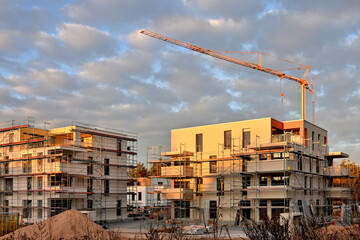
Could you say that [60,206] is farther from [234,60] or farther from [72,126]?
[234,60]

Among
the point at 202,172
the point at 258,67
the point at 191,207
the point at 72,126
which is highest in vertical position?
the point at 258,67

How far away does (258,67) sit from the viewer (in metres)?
67.2

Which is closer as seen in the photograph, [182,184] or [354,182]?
[354,182]

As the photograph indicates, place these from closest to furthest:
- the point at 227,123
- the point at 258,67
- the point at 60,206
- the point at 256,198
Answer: the point at 256,198 → the point at 60,206 → the point at 227,123 → the point at 258,67

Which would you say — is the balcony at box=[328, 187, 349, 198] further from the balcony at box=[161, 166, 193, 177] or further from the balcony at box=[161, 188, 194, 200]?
the balcony at box=[161, 166, 193, 177]

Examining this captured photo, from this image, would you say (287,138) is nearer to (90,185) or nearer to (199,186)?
(199,186)

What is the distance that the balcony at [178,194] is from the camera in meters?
45.6

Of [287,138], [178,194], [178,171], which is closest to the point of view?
[287,138]

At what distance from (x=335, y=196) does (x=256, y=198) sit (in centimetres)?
1400

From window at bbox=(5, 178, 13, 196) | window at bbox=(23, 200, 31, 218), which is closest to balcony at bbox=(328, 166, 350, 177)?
window at bbox=(23, 200, 31, 218)

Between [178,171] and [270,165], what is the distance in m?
11.4

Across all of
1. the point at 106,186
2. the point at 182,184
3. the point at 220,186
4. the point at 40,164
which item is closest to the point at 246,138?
the point at 220,186

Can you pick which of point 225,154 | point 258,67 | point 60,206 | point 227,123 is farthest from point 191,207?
point 258,67

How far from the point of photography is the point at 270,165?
39.9 metres
